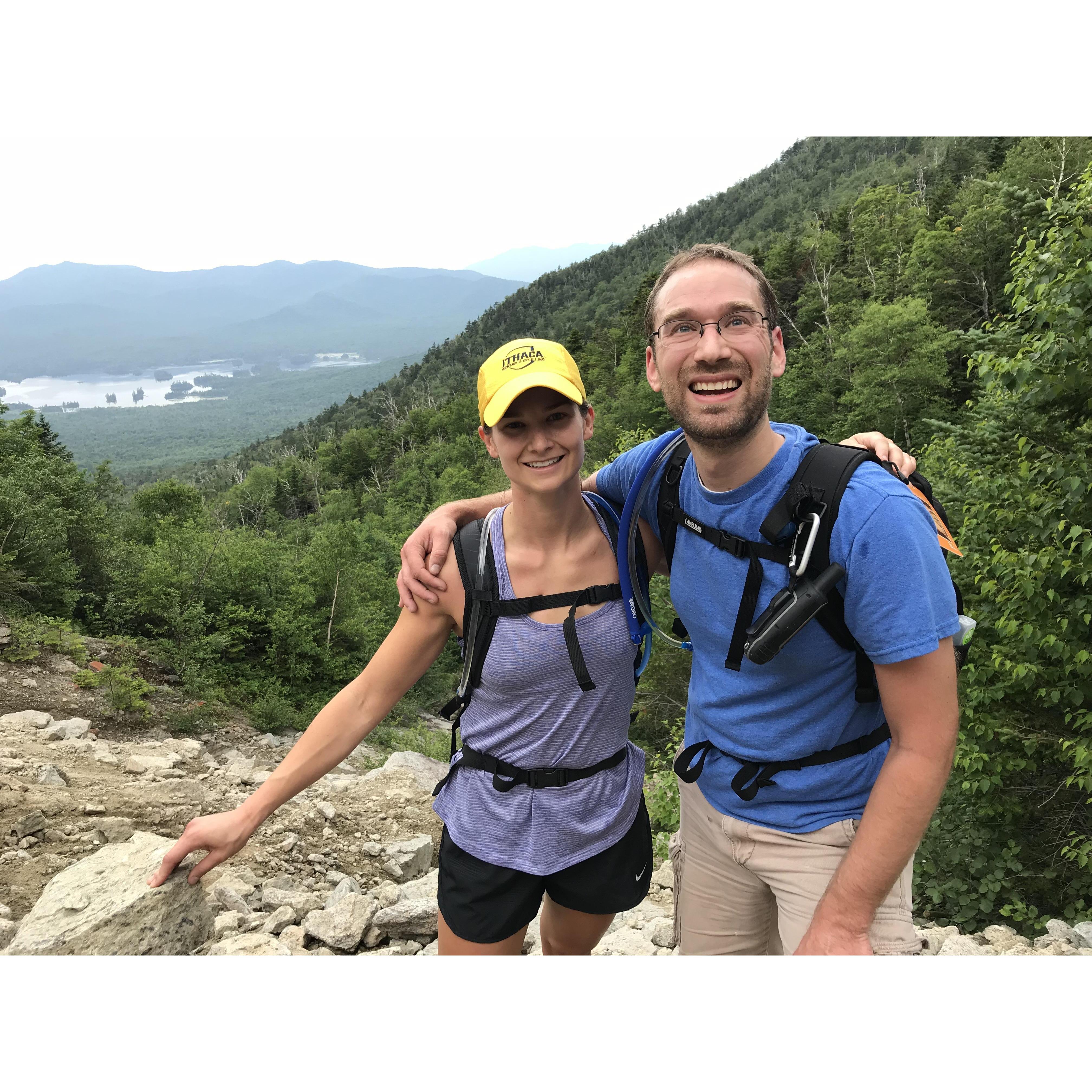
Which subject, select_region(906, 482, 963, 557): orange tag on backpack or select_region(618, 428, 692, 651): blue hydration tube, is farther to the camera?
Answer: select_region(618, 428, 692, 651): blue hydration tube

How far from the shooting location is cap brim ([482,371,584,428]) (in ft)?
6.72

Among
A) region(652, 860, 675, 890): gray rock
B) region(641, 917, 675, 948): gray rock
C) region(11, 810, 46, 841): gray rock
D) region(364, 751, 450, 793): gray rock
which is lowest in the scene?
region(364, 751, 450, 793): gray rock

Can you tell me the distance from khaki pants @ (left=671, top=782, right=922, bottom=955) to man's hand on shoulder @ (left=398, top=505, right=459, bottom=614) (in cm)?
115

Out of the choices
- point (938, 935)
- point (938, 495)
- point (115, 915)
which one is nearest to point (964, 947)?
point (938, 935)

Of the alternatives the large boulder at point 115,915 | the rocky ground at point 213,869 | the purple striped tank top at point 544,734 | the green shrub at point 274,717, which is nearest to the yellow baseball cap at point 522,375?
the purple striped tank top at point 544,734

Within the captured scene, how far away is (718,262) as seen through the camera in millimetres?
2023

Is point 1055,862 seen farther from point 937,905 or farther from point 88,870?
point 88,870

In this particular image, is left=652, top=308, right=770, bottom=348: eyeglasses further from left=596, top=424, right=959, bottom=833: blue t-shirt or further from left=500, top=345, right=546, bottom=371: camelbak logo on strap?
left=500, top=345, right=546, bottom=371: camelbak logo on strap

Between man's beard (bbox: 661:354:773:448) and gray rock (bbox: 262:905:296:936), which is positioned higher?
man's beard (bbox: 661:354:773:448)

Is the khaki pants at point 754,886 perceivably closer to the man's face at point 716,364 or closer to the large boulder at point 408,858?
the man's face at point 716,364

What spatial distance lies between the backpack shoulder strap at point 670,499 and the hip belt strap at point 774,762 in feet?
2.17

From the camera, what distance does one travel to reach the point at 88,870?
292 centimetres

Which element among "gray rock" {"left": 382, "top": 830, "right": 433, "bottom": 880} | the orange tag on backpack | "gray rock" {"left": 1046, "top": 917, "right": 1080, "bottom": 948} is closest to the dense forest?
"gray rock" {"left": 1046, "top": 917, "right": 1080, "bottom": 948}

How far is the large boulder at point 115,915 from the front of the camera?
2.57 metres
